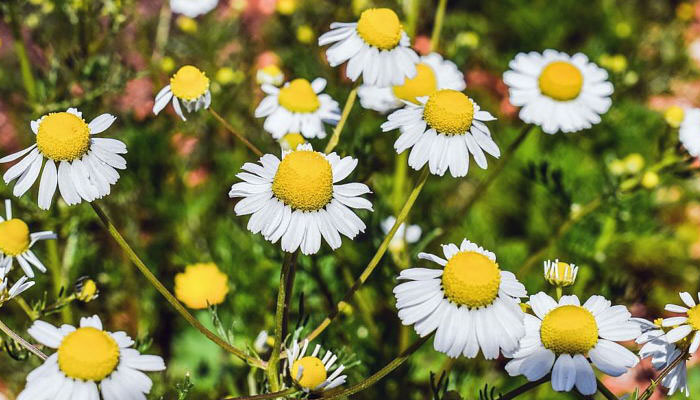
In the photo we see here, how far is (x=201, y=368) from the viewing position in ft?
8.50

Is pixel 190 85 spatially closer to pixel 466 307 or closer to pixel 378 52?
pixel 378 52

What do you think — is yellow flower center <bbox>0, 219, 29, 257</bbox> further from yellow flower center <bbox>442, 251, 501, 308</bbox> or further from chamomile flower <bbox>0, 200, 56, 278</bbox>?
yellow flower center <bbox>442, 251, 501, 308</bbox>

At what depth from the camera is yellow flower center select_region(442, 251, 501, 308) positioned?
3.94 feet

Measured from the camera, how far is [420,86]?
203cm

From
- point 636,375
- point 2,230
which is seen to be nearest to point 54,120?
point 2,230

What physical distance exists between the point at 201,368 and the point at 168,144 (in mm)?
973

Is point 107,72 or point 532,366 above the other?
point 532,366

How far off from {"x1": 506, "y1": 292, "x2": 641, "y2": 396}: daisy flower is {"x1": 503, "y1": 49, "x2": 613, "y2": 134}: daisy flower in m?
0.70

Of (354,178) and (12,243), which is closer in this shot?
(12,243)

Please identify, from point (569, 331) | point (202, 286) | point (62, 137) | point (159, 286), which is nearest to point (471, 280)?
point (569, 331)

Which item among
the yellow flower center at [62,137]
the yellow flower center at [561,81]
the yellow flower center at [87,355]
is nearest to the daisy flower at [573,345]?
the yellow flower center at [87,355]

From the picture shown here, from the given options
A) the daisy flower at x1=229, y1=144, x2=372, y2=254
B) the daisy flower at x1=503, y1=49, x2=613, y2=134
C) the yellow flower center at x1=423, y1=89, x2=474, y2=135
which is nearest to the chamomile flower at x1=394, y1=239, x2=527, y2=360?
the daisy flower at x1=229, y1=144, x2=372, y2=254

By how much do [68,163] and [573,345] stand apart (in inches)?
40.3

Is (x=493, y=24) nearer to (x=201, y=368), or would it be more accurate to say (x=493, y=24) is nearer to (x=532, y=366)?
(x=201, y=368)
